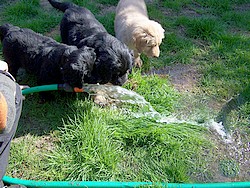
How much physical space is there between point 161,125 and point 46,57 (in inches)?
56.0

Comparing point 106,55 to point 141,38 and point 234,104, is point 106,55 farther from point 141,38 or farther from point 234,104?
point 234,104

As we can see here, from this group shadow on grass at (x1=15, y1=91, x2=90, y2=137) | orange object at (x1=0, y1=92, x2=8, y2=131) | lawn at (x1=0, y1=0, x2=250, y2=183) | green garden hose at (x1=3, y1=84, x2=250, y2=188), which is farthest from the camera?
shadow on grass at (x1=15, y1=91, x2=90, y2=137)

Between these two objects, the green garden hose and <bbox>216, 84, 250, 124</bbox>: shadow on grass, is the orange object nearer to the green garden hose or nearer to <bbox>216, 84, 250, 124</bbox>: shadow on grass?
the green garden hose

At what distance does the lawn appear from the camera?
9.33 ft

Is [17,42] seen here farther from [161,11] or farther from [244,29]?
[244,29]

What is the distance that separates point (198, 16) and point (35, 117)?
349 cm

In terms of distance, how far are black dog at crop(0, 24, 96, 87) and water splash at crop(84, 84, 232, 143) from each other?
310 millimetres

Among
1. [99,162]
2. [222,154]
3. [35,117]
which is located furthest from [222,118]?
[35,117]

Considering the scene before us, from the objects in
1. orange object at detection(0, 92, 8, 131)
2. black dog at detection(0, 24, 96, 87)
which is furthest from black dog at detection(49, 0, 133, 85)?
orange object at detection(0, 92, 8, 131)

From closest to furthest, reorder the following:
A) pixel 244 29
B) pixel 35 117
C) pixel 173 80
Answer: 1. pixel 35 117
2. pixel 173 80
3. pixel 244 29

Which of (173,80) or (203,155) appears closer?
(203,155)

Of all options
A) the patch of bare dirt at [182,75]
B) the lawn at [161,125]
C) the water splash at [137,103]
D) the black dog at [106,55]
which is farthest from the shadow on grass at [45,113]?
the patch of bare dirt at [182,75]

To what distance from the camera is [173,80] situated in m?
4.07

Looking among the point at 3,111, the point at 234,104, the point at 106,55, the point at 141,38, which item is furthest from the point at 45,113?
the point at 234,104
